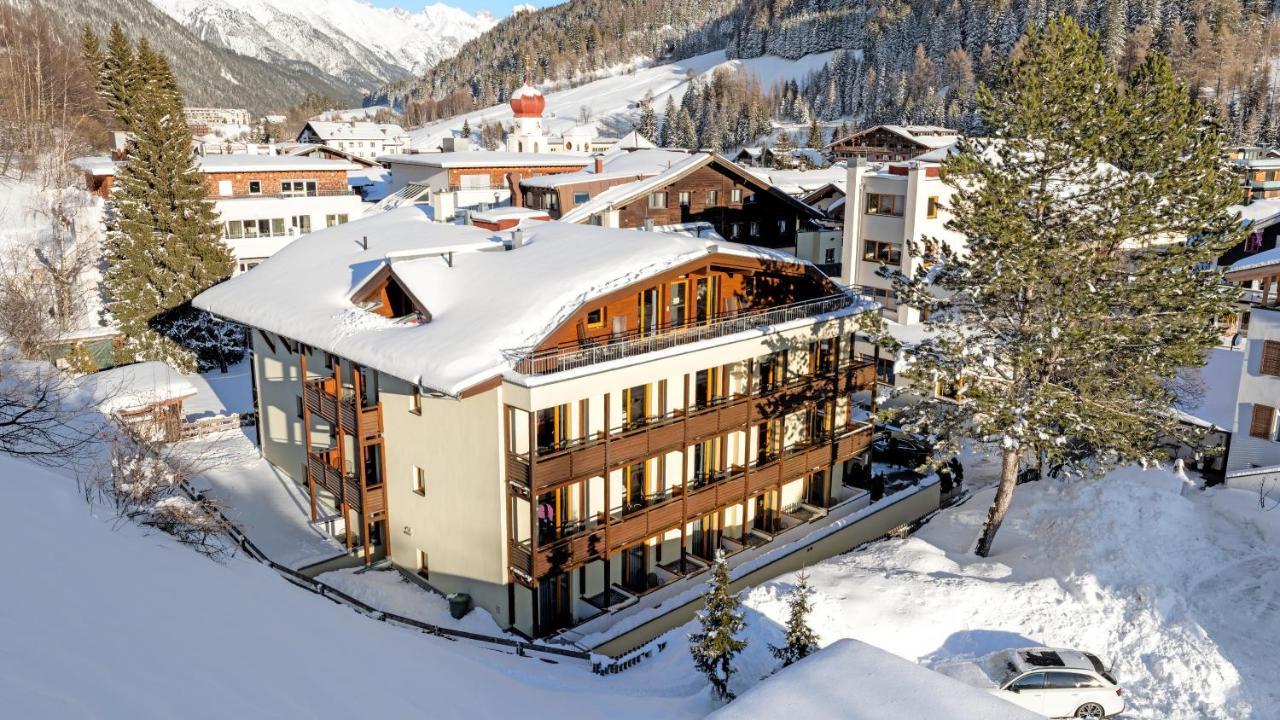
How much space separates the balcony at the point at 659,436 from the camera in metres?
21.2

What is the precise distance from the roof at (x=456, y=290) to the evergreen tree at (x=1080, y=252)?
Answer: 6.50 metres

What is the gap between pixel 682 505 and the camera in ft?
80.4

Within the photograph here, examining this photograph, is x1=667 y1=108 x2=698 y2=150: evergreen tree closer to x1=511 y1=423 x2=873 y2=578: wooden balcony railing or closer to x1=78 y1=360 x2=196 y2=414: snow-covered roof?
x1=78 y1=360 x2=196 y2=414: snow-covered roof

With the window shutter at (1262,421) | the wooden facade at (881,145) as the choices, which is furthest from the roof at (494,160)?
the wooden facade at (881,145)

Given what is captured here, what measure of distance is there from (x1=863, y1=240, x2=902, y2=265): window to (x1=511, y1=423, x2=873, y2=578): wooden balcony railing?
19.4 m

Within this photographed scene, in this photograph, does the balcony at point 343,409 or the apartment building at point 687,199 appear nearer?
the balcony at point 343,409

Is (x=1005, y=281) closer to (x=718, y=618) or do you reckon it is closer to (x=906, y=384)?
(x=718, y=618)

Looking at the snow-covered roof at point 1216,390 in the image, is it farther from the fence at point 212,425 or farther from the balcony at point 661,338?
the fence at point 212,425

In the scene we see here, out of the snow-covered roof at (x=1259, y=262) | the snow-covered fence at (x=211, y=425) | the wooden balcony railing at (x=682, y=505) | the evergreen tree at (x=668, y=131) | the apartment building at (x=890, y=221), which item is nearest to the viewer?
the wooden balcony railing at (x=682, y=505)

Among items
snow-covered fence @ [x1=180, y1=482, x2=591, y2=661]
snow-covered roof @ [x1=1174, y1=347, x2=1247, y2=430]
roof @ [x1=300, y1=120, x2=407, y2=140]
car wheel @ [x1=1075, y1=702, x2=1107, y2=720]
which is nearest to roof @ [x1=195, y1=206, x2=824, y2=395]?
snow-covered fence @ [x1=180, y1=482, x2=591, y2=661]

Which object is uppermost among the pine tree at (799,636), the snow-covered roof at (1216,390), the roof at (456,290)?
the roof at (456,290)

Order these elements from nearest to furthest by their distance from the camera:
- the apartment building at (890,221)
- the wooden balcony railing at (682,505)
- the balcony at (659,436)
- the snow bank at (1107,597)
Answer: the snow bank at (1107,597), the balcony at (659,436), the wooden balcony railing at (682,505), the apartment building at (890,221)

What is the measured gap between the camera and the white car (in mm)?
17062

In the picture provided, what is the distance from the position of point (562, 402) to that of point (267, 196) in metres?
39.0
